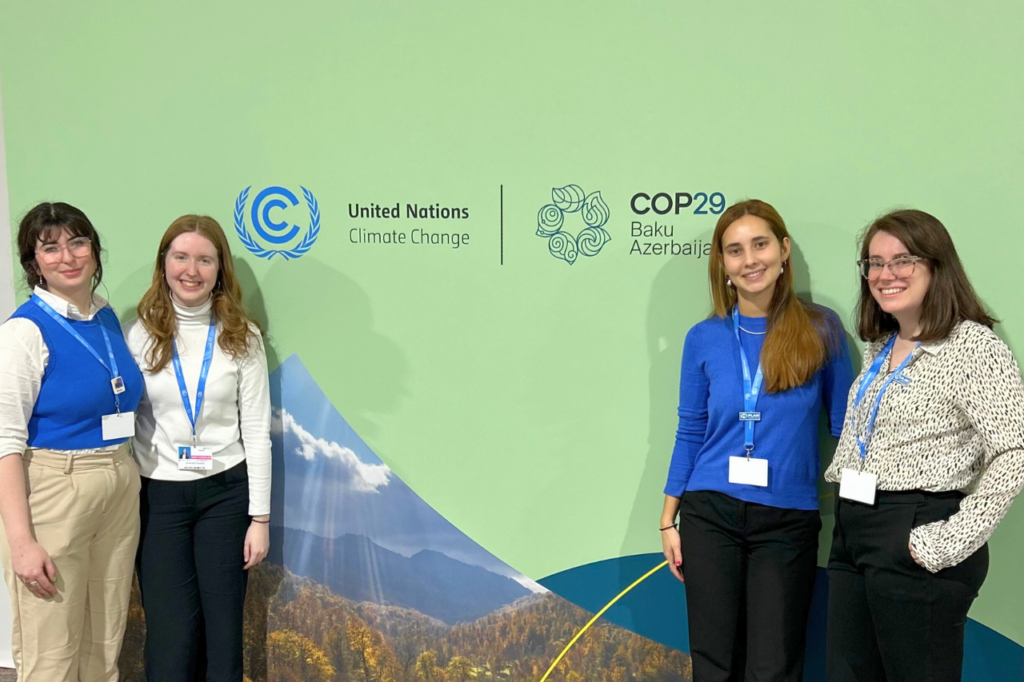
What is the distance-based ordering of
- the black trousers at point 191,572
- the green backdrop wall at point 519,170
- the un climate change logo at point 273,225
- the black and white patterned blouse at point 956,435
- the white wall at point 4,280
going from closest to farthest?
the black and white patterned blouse at point 956,435 → the green backdrop wall at point 519,170 → the black trousers at point 191,572 → the un climate change logo at point 273,225 → the white wall at point 4,280

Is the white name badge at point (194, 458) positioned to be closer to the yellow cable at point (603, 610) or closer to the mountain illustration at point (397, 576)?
the mountain illustration at point (397, 576)

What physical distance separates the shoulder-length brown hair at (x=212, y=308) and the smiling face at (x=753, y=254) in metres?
1.51

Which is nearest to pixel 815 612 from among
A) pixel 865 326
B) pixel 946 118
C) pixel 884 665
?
pixel 884 665

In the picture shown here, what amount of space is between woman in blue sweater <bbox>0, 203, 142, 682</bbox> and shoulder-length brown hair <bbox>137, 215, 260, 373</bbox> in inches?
5.4

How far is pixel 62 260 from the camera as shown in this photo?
2.19 metres

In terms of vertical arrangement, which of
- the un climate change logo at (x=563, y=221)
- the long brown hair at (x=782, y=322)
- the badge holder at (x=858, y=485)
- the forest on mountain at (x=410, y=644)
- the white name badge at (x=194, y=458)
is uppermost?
the un climate change logo at (x=563, y=221)

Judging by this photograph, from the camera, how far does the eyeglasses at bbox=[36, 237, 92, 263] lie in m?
2.18

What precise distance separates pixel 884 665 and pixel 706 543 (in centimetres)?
50

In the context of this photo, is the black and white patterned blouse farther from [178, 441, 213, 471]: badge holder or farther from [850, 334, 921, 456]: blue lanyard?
[178, 441, 213, 471]: badge holder

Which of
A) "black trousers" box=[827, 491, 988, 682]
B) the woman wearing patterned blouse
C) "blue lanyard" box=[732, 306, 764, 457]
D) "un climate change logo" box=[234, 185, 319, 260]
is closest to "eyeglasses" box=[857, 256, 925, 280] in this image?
the woman wearing patterned blouse

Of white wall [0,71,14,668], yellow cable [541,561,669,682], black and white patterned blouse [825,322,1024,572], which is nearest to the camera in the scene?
black and white patterned blouse [825,322,1024,572]

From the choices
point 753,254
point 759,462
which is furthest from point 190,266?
point 759,462

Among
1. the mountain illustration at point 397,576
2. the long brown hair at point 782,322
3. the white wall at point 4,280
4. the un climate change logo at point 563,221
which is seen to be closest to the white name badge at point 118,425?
the mountain illustration at point 397,576

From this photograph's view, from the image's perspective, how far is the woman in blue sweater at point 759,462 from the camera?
6.83 feet
